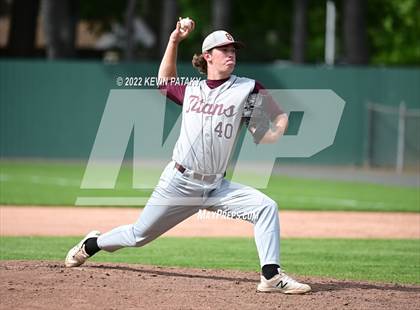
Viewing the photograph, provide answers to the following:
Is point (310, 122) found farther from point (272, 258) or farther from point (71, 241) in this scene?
point (272, 258)

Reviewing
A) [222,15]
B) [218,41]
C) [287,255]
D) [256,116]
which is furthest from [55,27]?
[256,116]

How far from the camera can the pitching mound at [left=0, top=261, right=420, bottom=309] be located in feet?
26.2

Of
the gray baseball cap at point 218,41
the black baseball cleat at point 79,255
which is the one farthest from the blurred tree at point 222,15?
the gray baseball cap at point 218,41

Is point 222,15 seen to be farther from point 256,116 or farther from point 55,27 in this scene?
point 256,116

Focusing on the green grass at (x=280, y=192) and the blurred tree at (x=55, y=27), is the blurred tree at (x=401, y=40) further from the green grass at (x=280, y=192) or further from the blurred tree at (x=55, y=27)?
the green grass at (x=280, y=192)

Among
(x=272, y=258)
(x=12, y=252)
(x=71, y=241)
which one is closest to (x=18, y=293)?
(x=272, y=258)

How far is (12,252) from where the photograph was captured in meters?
11.6

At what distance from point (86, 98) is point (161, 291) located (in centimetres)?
2152

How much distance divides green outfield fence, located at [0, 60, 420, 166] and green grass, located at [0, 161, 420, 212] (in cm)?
312

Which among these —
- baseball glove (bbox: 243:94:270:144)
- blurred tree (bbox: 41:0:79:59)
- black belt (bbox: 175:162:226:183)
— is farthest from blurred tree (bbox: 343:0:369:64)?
black belt (bbox: 175:162:226:183)

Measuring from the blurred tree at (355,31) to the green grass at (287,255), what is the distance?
67.5 feet

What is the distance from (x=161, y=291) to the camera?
8547 mm

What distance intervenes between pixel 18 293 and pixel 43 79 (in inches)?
865

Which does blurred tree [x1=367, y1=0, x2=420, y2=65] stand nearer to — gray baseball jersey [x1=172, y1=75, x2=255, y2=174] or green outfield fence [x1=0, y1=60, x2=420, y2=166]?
green outfield fence [x1=0, y1=60, x2=420, y2=166]
